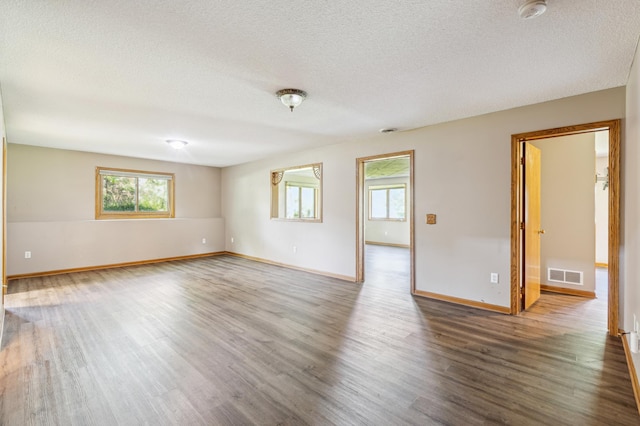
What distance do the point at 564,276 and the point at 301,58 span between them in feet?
15.5

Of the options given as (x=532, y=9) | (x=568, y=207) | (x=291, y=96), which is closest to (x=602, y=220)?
(x=568, y=207)

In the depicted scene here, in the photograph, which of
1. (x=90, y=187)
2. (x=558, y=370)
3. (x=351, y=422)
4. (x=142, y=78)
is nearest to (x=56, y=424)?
(x=351, y=422)

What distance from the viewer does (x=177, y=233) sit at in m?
7.16

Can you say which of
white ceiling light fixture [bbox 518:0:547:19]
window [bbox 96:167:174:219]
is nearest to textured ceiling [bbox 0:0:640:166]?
white ceiling light fixture [bbox 518:0:547:19]

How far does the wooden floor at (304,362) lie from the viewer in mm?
1822

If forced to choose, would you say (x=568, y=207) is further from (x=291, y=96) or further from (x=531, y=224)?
(x=291, y=96)

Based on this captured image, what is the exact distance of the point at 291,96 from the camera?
2.92 m

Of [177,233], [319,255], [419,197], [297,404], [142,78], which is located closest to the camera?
[297,404]

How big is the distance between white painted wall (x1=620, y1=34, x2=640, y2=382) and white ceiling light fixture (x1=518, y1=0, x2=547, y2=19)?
1.05m

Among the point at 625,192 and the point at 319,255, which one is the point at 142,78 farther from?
the point at 625,192

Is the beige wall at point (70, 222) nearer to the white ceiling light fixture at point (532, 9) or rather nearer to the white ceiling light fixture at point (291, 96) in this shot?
the white ceiling light fixture at point (291, 96)

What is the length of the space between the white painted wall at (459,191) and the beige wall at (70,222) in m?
3.91

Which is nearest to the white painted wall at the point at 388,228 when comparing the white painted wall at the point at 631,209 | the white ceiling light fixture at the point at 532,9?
the white painted wall at the point at 631,209

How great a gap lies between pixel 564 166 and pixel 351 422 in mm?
4663
